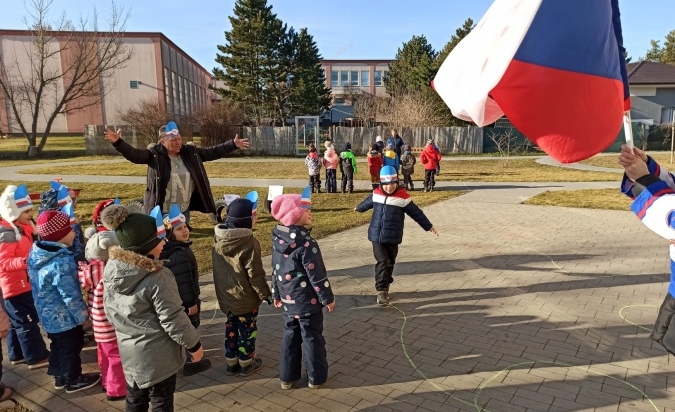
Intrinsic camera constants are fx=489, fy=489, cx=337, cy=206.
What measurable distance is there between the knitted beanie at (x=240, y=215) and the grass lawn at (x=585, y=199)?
34.8 feet

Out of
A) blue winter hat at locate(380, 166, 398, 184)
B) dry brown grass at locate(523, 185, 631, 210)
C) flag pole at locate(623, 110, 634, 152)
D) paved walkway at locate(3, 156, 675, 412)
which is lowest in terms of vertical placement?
paved walkway at locate(3, 156, 675, 412)

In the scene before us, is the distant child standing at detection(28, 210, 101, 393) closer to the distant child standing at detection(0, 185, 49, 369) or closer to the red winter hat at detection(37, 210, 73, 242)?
the red winter hat at detection(37, 210, 73, 242)

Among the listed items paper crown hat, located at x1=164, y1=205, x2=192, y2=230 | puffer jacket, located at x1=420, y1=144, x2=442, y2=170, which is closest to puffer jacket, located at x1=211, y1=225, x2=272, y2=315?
paper crown hat, located at x1=164, y1=205, x2=192, y2=230

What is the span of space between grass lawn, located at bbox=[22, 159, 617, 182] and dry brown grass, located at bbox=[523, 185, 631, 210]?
11.7 feet

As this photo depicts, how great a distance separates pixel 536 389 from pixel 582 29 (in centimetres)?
273

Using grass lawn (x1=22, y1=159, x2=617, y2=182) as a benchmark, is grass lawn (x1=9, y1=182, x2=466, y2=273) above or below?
below

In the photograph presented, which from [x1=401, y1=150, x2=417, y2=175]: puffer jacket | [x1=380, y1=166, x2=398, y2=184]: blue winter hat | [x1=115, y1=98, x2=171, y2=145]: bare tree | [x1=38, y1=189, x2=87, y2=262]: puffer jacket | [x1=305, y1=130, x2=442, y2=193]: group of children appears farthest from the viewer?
[x1=115, y1=98, x2=171, y2=145]: bare tree

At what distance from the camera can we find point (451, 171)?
22.3m

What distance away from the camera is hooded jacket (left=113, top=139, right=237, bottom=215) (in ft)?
17.3

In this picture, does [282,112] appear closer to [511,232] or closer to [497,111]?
[511,232]

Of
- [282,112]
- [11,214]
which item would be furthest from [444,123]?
[11,214]

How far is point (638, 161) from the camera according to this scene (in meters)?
2.92

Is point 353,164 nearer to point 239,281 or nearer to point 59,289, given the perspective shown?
point 239,281

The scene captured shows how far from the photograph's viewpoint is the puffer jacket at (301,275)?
3.89 m
